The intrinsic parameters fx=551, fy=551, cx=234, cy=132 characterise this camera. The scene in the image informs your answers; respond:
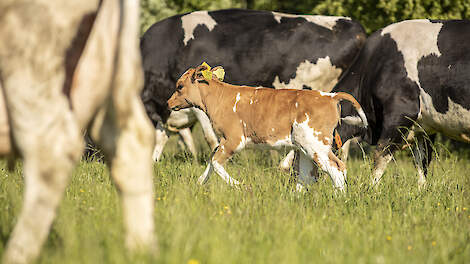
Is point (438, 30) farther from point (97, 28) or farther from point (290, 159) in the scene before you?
point (97, 28)

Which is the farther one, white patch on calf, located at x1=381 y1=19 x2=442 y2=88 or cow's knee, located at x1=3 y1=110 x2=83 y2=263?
white patch on calf, located at x1=381 y1=19 x2=442 y2=88

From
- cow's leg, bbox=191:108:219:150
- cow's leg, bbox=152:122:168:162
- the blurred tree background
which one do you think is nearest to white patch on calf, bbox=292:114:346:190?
cow's leg, bbox=191:108:219:150

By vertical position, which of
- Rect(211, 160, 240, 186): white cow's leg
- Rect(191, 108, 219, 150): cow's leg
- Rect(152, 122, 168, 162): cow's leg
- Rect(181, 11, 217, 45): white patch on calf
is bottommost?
Rect(152, 122, 168, 162): cow's leg

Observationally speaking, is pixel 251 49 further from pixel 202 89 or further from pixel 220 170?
pixel 220 170

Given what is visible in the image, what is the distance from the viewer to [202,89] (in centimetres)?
658

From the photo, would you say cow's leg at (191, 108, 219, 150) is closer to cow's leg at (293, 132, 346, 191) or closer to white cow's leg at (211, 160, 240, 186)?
white cow's leg at (211, 160, 240, 186)

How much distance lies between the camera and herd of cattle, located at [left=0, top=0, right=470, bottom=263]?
260cm

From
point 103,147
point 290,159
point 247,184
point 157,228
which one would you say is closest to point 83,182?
point 247,184

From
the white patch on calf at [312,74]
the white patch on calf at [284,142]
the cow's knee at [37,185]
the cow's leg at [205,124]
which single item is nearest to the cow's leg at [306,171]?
the white patch on calf at [284,142]

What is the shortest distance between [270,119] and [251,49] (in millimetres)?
2654

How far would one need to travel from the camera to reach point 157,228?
346 cm

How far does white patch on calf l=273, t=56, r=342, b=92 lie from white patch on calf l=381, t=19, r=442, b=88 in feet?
4.09

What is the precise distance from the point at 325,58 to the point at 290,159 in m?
1.62

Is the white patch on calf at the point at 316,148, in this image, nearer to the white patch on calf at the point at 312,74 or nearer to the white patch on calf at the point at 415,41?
the white patch on calf at the point at 415,41
